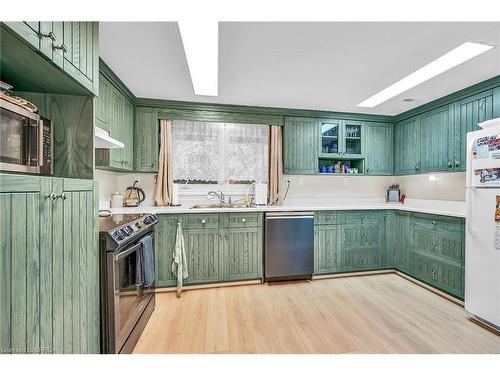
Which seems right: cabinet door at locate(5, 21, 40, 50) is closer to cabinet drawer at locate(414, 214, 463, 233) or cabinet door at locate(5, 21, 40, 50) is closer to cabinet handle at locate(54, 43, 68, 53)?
cabinet handle at locate(54, 43, 68, 53)

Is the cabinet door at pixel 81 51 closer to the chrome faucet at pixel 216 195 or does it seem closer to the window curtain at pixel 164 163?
the window curtain at pixel 164 163

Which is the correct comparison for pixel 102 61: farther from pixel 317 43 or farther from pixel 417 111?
pixel 417 111

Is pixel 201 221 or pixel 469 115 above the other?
pixel 469 115

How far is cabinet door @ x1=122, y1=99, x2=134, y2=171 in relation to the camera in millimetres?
2768

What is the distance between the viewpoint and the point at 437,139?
3113mm

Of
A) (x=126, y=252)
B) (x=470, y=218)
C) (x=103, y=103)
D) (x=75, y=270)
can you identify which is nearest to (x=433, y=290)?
(x=470, y=218)

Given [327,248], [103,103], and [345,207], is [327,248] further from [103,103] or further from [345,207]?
[103,103]

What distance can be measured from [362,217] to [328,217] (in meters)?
0.56

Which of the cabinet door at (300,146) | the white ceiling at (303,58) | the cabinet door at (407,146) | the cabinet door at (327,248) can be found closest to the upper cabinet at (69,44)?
the white ceiling at (303,58)

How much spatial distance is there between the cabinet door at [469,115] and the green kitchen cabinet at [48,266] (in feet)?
12.7

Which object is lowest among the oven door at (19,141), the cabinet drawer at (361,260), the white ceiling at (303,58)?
the cabinet drawer at (361,260)

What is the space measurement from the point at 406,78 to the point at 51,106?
3.15 m

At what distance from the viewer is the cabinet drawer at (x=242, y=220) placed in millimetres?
2906

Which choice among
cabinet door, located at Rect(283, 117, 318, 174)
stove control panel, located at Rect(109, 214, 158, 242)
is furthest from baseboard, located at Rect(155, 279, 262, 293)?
cabinet door, located at Rect(283, 117, 318, 174)
